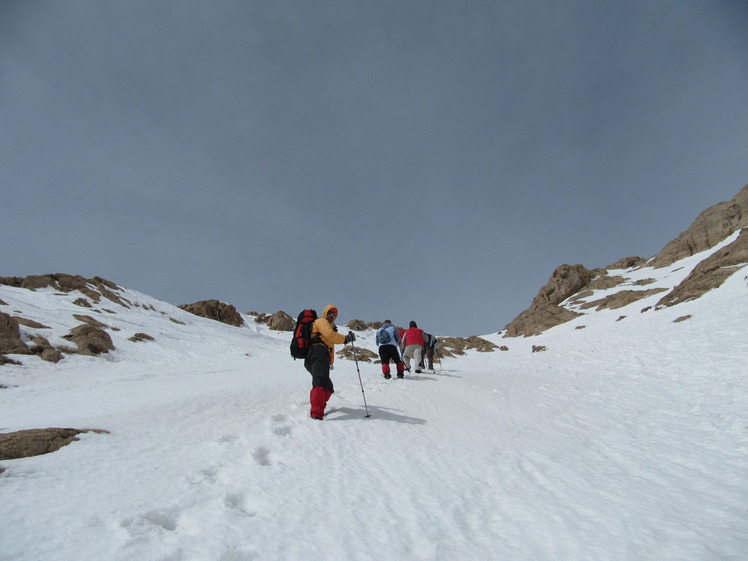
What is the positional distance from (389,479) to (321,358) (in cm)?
338

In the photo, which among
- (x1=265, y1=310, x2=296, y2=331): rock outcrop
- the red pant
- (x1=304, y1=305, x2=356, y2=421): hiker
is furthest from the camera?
(x1=265, y1=310, x2=296, y2=331): rock outcrop

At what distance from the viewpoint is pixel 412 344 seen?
15578 mm

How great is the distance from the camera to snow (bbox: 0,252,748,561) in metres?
3.31

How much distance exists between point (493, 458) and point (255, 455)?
391cm

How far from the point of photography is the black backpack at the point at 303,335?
7980mm

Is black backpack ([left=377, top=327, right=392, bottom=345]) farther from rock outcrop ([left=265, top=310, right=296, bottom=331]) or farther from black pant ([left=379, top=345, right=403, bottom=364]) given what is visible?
rock outcrop ([left=265, top=310, right=296, bottom=331])

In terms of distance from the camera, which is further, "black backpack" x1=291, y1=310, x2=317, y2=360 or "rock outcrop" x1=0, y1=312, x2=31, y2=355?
"rock outcrop" x1=0, y1=312, x2=31, y2=355

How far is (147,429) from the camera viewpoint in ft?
20.5

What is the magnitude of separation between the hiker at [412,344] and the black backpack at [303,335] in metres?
8.22

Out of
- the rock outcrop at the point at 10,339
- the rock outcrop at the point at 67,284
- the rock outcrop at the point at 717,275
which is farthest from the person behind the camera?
the rock outcrop at the point at 67,284

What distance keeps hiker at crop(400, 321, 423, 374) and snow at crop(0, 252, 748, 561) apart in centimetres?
438

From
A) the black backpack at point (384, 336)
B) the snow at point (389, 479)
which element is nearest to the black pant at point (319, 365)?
the snow at point (389, 479)

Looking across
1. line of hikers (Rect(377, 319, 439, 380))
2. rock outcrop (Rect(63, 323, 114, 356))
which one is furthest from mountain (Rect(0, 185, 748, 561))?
rock outcrop (Rect(63, 323, 114, 356))

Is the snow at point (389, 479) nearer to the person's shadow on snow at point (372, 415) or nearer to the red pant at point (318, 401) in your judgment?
the person's shadow on snow at point (372, 415)
